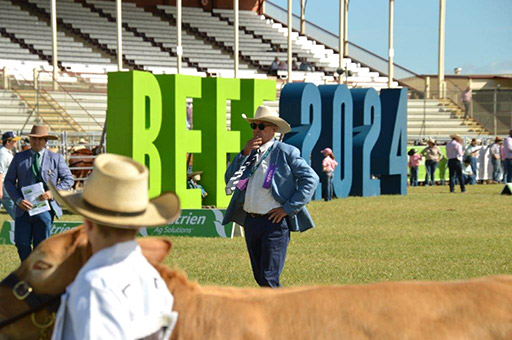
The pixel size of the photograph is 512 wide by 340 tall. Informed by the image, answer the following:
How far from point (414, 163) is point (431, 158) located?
0.72 metres

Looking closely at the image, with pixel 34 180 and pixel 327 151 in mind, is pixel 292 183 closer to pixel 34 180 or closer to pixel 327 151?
pixel 34 180

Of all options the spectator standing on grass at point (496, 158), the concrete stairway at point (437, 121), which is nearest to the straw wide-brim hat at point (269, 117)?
the spectator standing on grass at point (496, 158)

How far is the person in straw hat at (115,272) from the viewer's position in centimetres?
279

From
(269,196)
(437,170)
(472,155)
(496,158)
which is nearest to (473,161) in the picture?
(472,155)

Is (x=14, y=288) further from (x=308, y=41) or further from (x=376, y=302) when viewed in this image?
(x=308, y=41)

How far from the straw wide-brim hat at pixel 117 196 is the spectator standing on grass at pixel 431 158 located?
2732 centimetres

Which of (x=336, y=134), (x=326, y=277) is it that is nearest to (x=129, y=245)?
(x=326, y=277)

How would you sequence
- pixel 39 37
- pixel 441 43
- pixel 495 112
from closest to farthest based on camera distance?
pixel 495 112 → pixel 441 43 → pixel 39 37

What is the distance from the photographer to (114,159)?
122 inches

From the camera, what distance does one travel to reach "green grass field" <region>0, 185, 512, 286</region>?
10.9m

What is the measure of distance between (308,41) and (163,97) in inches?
1357

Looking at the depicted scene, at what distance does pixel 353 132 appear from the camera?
26.8 m

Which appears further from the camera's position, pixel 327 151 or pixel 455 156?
pixel 455 156

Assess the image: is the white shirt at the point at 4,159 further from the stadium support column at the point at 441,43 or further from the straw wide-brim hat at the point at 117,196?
the stadium support column at the point at 441,43
